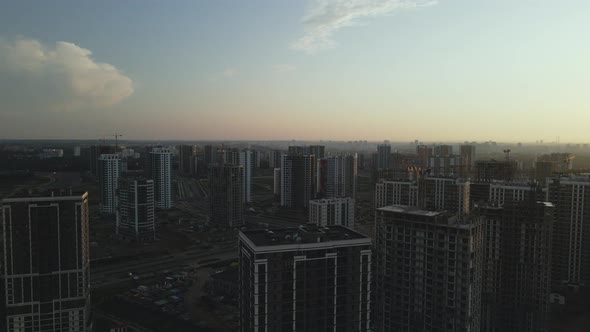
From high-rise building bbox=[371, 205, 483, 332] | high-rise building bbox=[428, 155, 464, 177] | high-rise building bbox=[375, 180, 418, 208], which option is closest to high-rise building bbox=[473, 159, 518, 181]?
high-rise building bbox=[375, 180, 418, 208]


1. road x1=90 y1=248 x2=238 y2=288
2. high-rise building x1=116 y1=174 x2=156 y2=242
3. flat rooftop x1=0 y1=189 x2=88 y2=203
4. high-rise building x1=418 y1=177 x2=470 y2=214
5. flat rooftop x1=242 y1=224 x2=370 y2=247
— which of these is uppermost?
flat rooftop x1=0 y1=189 x2=88 y2=203

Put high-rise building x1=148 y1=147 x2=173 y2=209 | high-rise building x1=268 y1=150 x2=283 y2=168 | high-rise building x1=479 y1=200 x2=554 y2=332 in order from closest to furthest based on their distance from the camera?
1. high-rise building x1=479 y1=200 x2=554 y2=332
2. high-rise building x1=148 y1=147 x2=173 y2=209
3. high-rise building x1=268 y1=150 x2=283 y2=168

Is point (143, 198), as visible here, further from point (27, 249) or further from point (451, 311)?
point (451, 311)

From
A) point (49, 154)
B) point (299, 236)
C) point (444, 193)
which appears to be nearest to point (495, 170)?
point (444, 193)

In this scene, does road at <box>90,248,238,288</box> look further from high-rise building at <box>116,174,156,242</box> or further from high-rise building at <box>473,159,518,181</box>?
high-rise building at <box>473,159,518,181</box>

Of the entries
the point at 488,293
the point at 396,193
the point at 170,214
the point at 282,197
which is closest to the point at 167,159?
the point at 170,214

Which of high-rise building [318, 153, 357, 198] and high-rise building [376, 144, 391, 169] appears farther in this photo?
high-rise building [376, 144, 391, 169]
